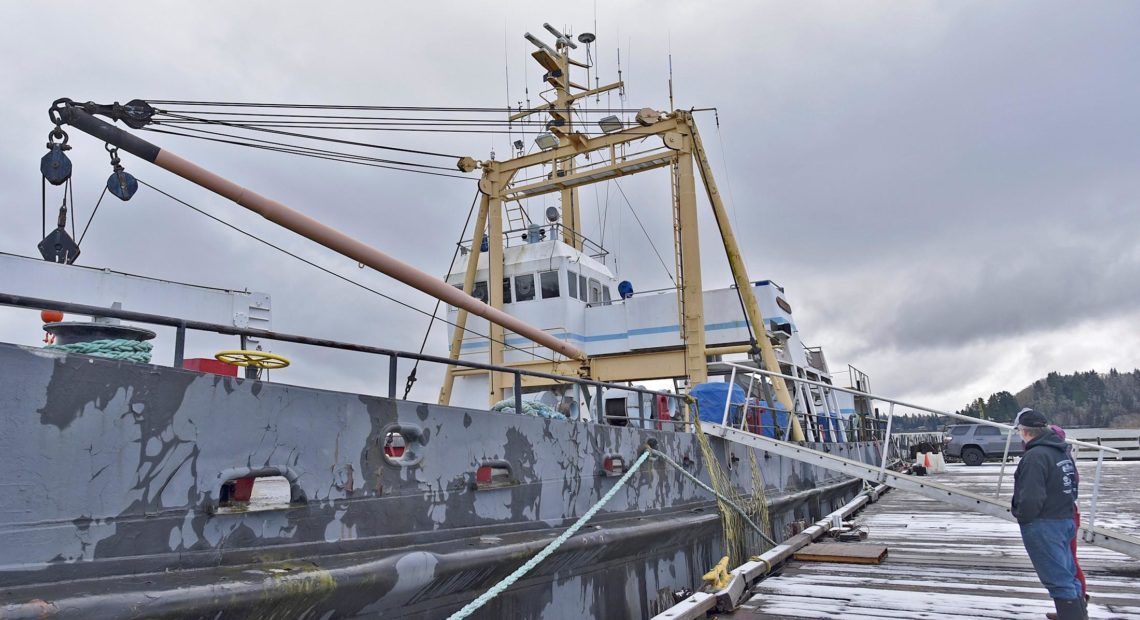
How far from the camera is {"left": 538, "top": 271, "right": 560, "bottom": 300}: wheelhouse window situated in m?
13.3

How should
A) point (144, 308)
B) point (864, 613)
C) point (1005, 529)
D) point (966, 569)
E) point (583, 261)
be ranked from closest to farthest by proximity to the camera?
point (864, 613) < point (144, 308) < point (966, 569) < point (1005, 529) < point (583, 261)

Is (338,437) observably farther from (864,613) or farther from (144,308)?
(864,613)

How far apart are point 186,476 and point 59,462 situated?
0.50 m

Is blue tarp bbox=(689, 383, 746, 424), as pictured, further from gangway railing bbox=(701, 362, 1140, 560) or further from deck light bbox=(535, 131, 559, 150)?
deck light bbox=(535, 131, 559, 150)

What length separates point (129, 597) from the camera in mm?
2670

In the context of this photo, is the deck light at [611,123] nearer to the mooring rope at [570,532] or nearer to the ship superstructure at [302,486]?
the ship superstructure at [302,486]

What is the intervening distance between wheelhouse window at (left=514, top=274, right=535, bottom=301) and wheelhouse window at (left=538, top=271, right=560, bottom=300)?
208 millimetres

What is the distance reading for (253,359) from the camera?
11.2 feet

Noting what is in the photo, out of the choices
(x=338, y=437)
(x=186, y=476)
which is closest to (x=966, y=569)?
(x=338, y=437)

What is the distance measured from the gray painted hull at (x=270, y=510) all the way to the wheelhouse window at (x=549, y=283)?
7707 millimetres

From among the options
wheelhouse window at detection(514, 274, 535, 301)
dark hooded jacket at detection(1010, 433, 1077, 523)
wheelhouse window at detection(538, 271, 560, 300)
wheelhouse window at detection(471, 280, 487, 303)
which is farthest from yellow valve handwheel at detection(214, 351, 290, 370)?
wheelhouse window at detection(471, 280, 487, 303)

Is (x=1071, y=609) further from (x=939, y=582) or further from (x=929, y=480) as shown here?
(x=929, y=480)

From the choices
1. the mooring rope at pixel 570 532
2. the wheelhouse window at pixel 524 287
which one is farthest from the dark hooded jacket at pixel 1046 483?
the wheelhouse window at pixel 524 287

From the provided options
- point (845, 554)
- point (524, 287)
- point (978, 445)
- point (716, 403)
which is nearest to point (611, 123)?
point (524, 287)
